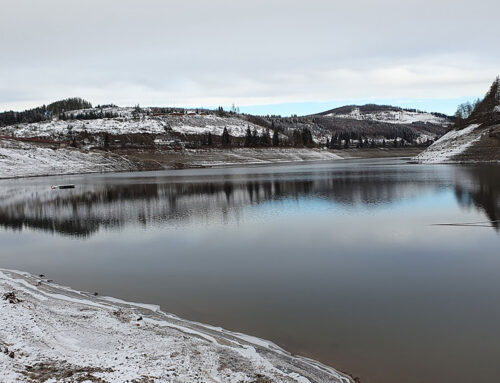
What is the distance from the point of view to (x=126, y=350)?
1099cm

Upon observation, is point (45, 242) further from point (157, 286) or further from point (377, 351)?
point (377, 351)

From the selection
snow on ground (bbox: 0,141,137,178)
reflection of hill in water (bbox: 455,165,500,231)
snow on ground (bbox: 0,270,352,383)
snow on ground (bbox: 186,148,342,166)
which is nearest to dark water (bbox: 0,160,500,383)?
reflection of hill in water (bbox: 455,165,500,231)

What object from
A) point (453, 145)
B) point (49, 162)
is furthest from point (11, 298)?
point (453, 145)

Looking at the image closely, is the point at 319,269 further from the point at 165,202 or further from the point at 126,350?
the point at 165,202

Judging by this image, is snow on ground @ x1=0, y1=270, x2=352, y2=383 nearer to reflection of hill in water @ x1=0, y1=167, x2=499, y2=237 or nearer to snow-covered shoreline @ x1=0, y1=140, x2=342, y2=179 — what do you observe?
reflection of hill in water @ x1=0, y1=167, x2=499, y2=237

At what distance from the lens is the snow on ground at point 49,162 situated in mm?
101875

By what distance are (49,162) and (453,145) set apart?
11051 centimetres

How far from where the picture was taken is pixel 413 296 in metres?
15.0

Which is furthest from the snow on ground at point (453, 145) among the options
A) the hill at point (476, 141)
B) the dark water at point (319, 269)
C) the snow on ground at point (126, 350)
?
the snow on ground at point (126, 350)

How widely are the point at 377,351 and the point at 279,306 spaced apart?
4.11 m

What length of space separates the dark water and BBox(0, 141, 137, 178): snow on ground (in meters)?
68.0

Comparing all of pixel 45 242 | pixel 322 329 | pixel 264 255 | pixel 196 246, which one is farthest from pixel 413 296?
pixel 45 242

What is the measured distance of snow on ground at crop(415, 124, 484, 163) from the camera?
112069 mm

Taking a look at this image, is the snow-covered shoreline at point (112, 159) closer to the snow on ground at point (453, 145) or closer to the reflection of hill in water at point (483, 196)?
the snow on ground at point (453, 145)
